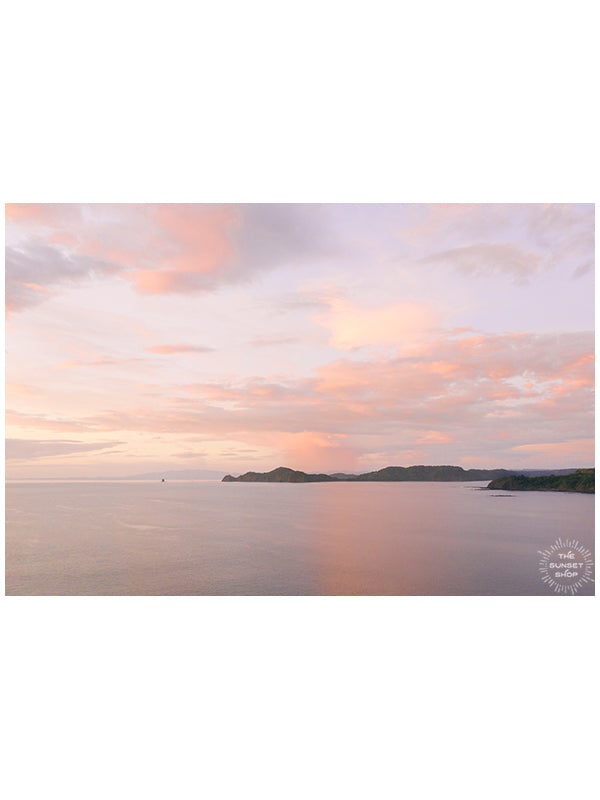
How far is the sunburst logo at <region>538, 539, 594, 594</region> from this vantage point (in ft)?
11.2

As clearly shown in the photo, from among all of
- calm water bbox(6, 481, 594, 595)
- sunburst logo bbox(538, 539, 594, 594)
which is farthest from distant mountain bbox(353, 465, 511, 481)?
sunburst logo bbox(538, 539, 594, 594)

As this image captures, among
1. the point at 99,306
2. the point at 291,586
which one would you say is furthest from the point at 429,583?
the point at 99,306

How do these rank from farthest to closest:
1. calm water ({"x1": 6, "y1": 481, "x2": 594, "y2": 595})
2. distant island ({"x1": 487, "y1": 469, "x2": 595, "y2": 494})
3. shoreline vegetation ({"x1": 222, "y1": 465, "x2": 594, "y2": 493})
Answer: shoreline vegetation ({"x1": 222, "y1": 465, "x2": 594, "y2": 493}) < distant island ({"x1": 487, "y1": 469, "x2": 595, "y2": 494}) < calm water ({"x1": 6, "y1": 481, "x2": 594, "y2": 595})

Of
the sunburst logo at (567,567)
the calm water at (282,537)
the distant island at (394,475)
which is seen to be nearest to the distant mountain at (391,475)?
the distant island at (394,475)

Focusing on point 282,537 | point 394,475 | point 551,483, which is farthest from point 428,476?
point 282,537

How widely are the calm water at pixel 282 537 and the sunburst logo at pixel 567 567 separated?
63 millimetres

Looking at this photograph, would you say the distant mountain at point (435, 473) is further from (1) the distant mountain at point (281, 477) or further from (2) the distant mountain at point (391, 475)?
(1) the distant mountain at point (281, 477)

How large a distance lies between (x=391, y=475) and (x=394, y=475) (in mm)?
25

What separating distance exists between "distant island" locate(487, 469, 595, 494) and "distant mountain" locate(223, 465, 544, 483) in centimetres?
21

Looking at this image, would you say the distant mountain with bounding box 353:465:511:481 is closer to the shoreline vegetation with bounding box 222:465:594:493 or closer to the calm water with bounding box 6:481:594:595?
the shoreline vegetation with bounding box 222:465:594:493

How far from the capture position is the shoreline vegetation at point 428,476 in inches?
153
